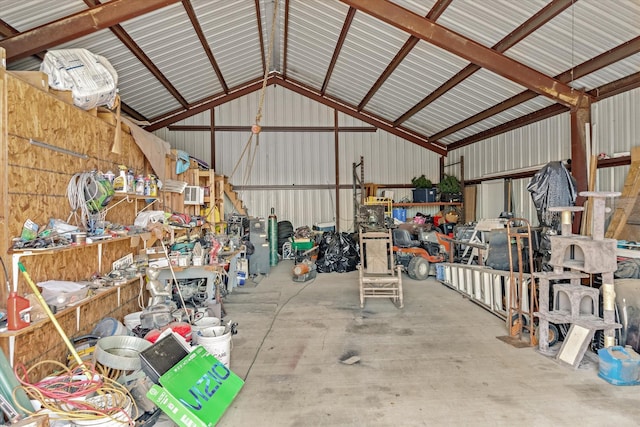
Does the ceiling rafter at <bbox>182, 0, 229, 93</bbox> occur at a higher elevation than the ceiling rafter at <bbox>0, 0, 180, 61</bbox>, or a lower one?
higher

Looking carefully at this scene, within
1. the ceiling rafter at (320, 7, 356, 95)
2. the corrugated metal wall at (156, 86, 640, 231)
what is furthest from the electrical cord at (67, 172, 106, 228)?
the corrugated metal wall at (156, 86, 640, 231)

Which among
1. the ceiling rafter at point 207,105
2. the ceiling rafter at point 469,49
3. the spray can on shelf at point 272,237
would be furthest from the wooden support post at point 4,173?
the ceiling rafter at point 207,105

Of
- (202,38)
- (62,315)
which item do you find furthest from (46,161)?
(202,38)

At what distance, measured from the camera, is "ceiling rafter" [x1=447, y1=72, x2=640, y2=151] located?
5.04 m

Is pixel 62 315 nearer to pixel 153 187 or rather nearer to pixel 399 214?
pixel 153 187

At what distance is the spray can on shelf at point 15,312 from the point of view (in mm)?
2326

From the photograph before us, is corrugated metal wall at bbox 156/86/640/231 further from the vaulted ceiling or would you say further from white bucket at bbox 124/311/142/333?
white bucket at bbox 124/311/142/333

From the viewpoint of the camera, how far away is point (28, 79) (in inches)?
117

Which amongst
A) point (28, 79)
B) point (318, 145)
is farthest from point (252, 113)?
point (28, 79)

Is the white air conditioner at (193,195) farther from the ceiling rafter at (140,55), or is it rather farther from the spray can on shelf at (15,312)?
the spray can on shelf at (15,312)

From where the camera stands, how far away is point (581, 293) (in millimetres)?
3264

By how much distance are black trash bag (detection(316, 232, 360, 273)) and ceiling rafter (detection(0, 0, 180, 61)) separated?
556cm

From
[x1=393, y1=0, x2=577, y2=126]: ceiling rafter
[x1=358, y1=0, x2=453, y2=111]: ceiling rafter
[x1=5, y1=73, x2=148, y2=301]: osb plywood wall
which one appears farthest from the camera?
[x1=358, y1=0, x2=453, y2=111]: ceiling rafter

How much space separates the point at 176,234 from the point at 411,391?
457 cm
